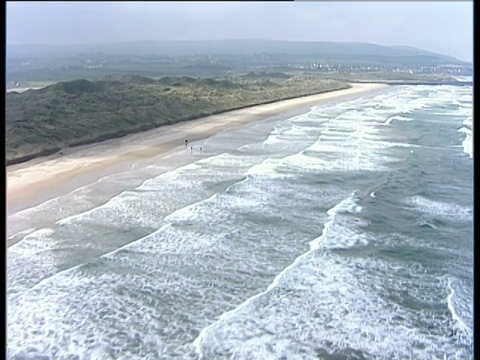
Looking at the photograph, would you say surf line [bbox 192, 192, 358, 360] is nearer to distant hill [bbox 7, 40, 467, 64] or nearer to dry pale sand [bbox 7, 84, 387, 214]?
dry pale sand [bbox 7, 84, 387, 214]

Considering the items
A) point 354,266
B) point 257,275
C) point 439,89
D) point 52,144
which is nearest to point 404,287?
point 354,266

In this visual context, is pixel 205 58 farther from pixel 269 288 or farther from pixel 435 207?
pixel 435 207

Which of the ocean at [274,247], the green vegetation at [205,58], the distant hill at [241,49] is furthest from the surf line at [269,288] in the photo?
the distant hill at [241,49]

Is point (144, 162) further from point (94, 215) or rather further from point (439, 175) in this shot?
point (439, 175)

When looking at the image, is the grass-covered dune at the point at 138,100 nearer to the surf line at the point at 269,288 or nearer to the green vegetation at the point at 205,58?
the green vegetation at the point at 205,58

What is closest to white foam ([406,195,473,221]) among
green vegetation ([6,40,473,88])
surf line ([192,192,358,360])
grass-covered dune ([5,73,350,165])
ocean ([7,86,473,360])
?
ocean ([7,86,473,360])

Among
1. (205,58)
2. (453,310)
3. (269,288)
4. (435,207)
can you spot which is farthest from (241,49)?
(435,207)
